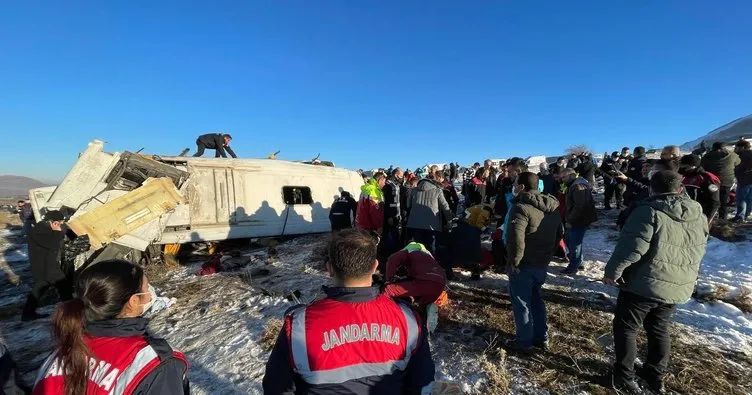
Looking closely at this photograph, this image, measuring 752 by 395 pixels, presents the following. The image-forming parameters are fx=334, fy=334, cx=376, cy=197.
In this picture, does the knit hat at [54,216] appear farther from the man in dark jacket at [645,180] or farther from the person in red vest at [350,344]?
the man in dark jacket at [645,180]

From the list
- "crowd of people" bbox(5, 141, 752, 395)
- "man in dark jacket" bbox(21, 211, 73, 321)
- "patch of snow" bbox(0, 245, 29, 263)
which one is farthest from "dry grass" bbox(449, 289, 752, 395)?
"patch of snow" bbox(0, 245, 29, 263)

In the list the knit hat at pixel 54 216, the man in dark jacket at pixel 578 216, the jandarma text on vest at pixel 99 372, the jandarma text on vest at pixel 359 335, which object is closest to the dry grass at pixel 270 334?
the jandarma text on vest at pixel 99 372

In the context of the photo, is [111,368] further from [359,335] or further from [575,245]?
[575,245]

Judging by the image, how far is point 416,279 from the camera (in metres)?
4.11

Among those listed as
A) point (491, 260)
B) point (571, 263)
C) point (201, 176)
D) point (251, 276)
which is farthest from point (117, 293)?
point (201, 176)

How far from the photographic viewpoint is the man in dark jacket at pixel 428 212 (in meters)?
6.12

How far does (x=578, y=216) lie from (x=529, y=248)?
2.86 meters

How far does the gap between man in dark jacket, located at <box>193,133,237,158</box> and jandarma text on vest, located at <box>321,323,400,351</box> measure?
946 cm

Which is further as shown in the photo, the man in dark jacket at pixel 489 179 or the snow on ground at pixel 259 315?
the man in dark jacket at pixel 489 179

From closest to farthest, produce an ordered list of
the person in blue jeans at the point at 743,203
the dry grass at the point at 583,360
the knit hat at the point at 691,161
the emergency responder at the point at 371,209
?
the dry grass at the point at 583,360 → the knit hat at the point at 691,161 → the emergency responder at the point at 371,209 → the person in blue jeans at the point at 743,203

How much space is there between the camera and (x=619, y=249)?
3.02 metres

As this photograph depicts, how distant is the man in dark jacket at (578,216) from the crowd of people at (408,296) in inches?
0.8

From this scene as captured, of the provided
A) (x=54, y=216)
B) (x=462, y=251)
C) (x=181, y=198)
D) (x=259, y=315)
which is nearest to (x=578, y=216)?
(x=462, y=251)

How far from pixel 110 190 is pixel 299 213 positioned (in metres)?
4.93
